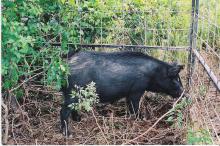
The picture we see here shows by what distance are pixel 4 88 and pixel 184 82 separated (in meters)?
2.76

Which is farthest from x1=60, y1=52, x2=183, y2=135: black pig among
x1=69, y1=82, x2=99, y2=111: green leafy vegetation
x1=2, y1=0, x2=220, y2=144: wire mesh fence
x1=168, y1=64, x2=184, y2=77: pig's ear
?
x1=2, y1=0, x2=220, y2=144: wire mesh fence

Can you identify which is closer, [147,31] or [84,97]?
[84,97]

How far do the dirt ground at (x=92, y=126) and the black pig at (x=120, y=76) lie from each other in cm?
21

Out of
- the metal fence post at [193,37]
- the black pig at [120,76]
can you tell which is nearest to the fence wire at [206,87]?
the metal fence post at [193,37]

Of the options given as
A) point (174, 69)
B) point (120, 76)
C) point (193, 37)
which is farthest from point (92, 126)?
point (193, 37)

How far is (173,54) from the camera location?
7285mm

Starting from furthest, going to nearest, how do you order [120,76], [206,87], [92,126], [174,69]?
[174,69] → [120,76] → [92,126] → [206,87]

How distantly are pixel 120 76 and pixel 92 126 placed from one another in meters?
0.76

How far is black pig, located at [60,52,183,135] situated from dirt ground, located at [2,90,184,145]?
0.67 ft

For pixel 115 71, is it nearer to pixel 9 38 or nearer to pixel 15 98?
pixel 15 98

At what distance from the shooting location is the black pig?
19.3 feet

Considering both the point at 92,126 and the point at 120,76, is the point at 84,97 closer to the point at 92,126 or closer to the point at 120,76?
the point at 92,126

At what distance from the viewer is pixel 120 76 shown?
6184mm

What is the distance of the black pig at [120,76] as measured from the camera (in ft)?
19.3
